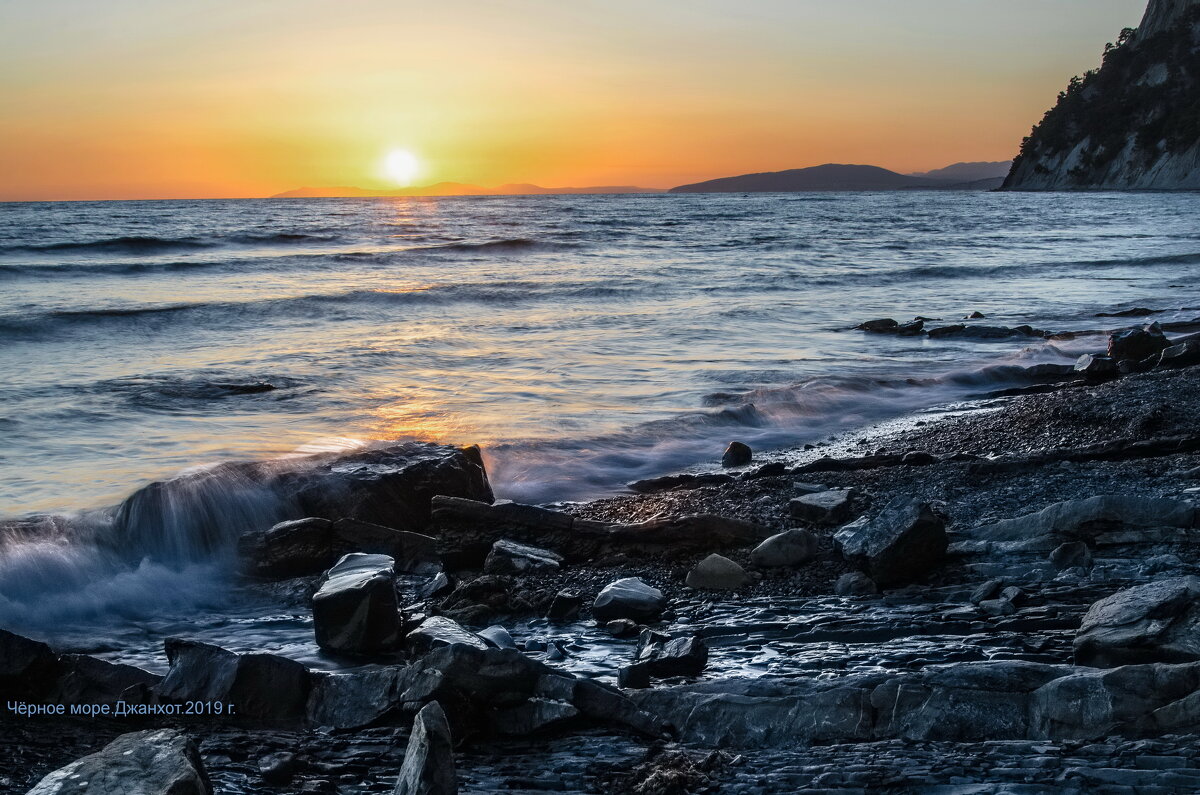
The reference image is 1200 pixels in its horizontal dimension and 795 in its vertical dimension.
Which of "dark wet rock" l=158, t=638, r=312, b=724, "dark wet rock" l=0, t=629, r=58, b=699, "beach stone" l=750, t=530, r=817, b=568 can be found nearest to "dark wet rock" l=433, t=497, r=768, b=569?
"beach stone" l=750, t=530, r=817, b=568

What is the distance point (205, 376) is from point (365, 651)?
874 centimetres

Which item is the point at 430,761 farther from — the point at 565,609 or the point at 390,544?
the point at 390,544

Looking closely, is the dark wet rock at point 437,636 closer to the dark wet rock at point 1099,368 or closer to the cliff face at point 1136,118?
the dark wet rock at point 1099,368

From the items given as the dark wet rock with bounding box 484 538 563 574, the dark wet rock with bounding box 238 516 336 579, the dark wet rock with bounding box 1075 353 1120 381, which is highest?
the dark wet rock with bounding box 1075 353 1120 381

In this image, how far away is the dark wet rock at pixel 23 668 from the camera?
360 cm

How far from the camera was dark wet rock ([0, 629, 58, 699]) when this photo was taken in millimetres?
3600

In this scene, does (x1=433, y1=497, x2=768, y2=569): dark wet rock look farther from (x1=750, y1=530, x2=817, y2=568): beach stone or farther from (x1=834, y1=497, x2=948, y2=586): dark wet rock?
(x1=834, y1=497, x2=948, y2=586): dark wet rock

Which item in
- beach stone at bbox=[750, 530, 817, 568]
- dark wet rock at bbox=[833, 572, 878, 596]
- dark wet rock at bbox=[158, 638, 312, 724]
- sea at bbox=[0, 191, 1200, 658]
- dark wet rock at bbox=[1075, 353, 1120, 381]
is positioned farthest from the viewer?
dark wet rock at bbox=[1075, 353, 1120, 381]

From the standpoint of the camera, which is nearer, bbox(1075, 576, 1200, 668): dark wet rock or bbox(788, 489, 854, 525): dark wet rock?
bbox(1075, 576, 1200, 668): dark wet rock

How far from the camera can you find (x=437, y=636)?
11.9 ft

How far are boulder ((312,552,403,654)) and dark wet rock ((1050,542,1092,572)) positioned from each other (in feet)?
9.73

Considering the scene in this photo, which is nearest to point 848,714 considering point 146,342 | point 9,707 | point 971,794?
point 971,794

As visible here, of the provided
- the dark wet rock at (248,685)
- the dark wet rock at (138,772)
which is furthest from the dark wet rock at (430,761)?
the dark wet rock at (248,685)

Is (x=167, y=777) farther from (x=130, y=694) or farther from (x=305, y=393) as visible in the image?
(x=305, y=393)
